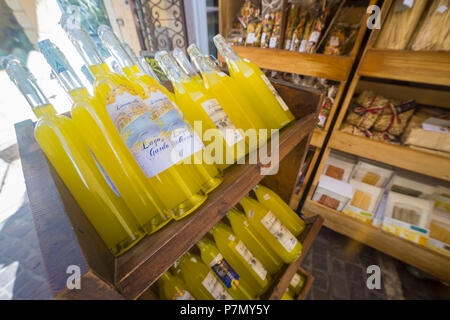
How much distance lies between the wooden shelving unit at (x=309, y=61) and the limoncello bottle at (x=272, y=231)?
799 millimetres

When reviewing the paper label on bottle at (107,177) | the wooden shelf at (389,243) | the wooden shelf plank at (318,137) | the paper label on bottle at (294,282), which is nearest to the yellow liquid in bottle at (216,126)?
the paper label on bottle at (107,177)

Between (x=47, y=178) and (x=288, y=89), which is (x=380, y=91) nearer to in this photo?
(x=288, y=89)

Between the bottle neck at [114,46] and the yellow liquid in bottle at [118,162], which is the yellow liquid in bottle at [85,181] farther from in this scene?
the bottle neck at [114,46]

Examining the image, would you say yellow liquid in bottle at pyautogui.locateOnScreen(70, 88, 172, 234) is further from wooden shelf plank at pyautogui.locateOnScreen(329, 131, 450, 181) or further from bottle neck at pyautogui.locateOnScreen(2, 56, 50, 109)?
wooden shelf plank at pyautogui.locateOnScreen(329, 131, 450, 181)

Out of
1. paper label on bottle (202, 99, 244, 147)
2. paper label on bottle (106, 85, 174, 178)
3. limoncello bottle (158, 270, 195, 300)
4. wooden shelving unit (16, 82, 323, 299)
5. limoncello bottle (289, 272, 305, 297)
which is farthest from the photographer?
limoncello bottle (289, 272, 305, 297)

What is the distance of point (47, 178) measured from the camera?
0.92ft

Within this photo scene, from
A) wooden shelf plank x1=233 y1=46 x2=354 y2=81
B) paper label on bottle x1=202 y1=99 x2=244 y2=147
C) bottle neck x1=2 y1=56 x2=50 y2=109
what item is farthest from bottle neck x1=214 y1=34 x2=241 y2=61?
wooden shelf plank x1=233 y1=46 x2=354 y2=81

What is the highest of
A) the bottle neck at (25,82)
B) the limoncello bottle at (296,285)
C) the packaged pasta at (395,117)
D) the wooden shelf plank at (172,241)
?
the bottle neck at (25,82)

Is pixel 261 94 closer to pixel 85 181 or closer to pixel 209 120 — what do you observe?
pixel 209 120

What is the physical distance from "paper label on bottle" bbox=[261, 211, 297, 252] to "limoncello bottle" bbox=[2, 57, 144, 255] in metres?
0.43

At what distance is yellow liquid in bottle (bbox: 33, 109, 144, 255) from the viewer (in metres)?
0.33

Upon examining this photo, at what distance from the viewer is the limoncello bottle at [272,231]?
2.08ft
